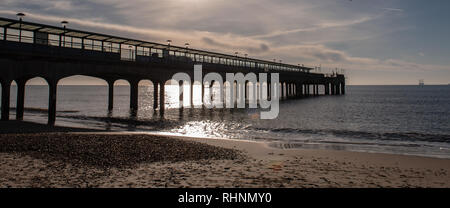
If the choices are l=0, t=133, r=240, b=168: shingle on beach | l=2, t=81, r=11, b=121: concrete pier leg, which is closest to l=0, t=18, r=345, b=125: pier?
l=2, t=81, r=11, b=121: concrete pier leg

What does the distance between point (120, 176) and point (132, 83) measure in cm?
3987

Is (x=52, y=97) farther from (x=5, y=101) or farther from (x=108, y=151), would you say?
(x=108, y=151)

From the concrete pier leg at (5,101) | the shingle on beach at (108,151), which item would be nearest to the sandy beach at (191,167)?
the shingle on beach at (108,151)

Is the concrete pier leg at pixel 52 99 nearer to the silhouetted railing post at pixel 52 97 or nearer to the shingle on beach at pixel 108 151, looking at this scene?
the silhouetted railing post at pixel 52 97

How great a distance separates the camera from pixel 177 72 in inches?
1951

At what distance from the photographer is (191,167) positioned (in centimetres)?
1158

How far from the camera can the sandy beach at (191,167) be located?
950 cm

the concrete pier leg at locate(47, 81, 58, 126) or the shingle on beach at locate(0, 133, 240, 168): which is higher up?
the concrete pier leg at locate(47, 81, 58, 126)

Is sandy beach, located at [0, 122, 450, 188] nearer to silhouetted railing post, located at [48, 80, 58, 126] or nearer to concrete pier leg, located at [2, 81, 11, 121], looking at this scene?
concrete pier leg, located at [2, 81, 11, 121]

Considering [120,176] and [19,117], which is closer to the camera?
[120,176]

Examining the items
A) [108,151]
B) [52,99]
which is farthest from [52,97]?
[108,151]

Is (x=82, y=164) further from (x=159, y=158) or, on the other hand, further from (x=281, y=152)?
(x=281, y=152)

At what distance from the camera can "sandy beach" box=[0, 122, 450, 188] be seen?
9500 mm
